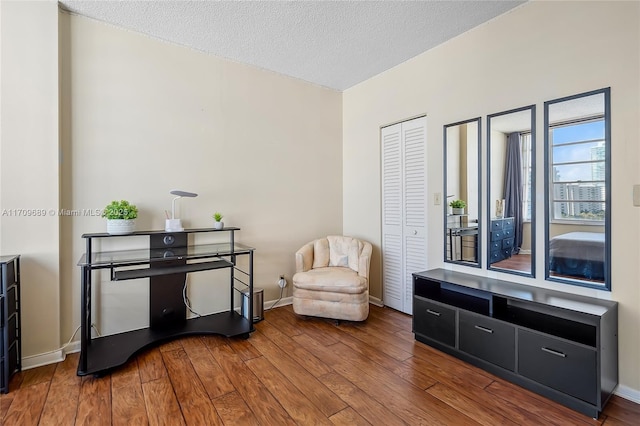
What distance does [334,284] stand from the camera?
304cm

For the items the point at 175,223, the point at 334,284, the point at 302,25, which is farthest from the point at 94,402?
the point at 302,25

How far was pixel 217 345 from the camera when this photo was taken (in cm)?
266

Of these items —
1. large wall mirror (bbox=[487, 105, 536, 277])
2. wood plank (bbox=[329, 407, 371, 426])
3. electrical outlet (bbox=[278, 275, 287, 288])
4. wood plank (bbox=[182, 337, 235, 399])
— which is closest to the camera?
wood plank (bbox=[329, 407, 371, 426])

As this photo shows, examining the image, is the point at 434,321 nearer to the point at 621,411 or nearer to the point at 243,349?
the point at 621,411

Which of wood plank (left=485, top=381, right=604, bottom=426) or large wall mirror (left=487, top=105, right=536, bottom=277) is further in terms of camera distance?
large wall mirror (left=487, top=105, right=536, bottom=277)

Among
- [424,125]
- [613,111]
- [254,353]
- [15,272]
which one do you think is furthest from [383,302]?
[15,272]

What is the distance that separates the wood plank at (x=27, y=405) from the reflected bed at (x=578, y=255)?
351cm

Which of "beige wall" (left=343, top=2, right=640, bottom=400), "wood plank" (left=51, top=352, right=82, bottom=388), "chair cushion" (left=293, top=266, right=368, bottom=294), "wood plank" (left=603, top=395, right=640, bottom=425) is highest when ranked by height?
"beige wall" (left=343, top=2, right=640, bottom=400)

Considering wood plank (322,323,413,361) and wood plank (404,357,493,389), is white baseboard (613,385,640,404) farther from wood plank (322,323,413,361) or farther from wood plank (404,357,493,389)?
wood plank (322,323,413,361)

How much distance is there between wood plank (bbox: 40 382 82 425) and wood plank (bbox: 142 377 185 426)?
377 mm

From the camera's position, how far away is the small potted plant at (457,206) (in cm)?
285

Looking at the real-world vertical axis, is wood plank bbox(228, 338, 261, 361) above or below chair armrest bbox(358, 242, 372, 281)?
below

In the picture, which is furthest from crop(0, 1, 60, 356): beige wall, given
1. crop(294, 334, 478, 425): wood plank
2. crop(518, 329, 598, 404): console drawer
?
crop(518, 329, 598, 404): console drawer

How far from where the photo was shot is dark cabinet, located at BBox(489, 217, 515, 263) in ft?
8.34
